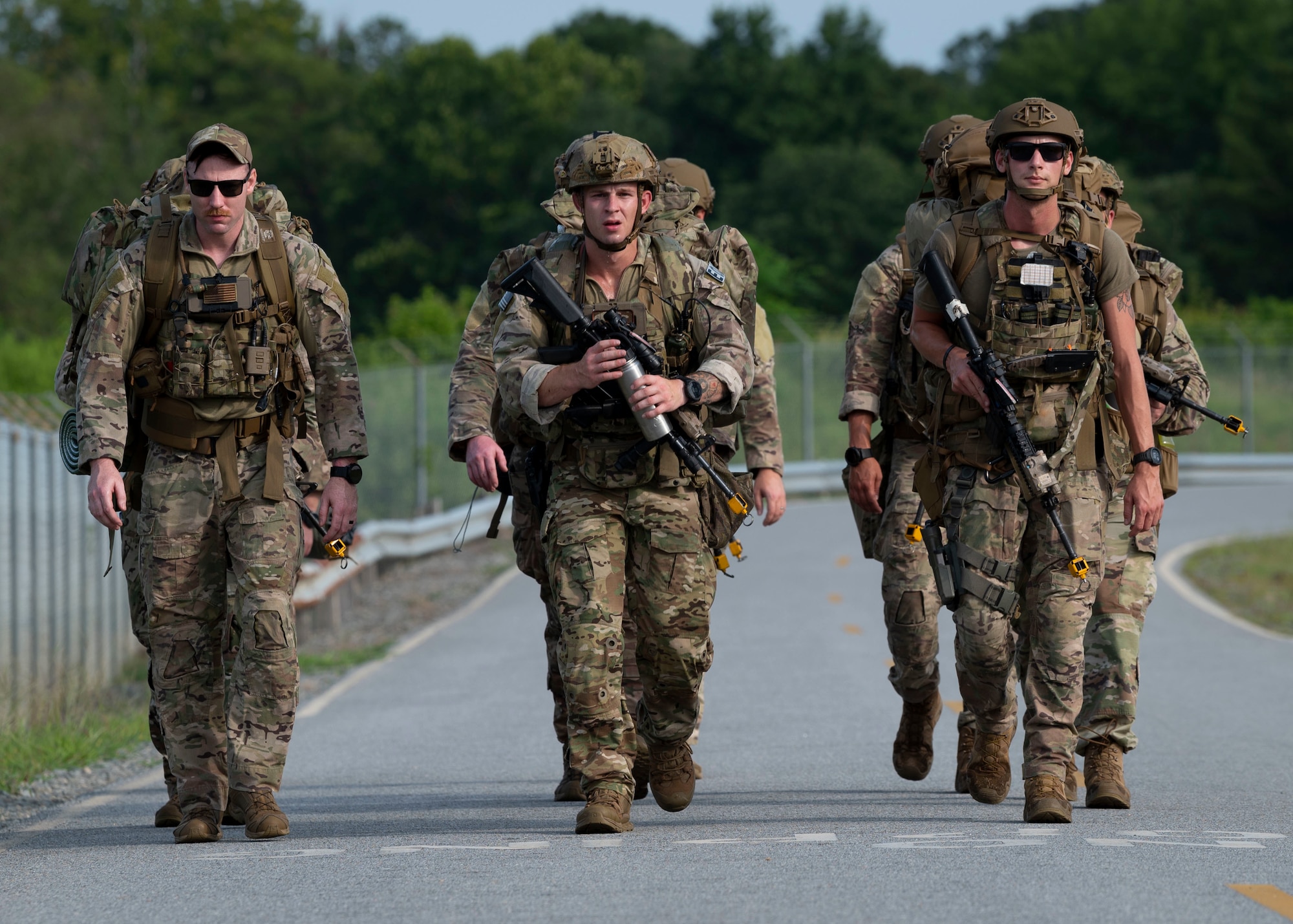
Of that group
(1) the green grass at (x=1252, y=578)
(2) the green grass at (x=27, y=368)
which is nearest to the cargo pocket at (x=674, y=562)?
(1) the green grass at (x=1252, y=578)

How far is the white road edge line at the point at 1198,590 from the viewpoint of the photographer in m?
16.2

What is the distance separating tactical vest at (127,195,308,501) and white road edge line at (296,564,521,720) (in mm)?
4432

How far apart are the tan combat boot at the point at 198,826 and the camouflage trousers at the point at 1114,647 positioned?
118 inches

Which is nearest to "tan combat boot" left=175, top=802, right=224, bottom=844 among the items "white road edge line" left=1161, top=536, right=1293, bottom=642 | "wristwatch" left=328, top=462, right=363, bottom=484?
"wristwatch" left=328, top=462, right=363, bottom=484

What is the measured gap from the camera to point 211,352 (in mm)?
7289

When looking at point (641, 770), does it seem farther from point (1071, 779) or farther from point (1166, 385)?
point (1166, 385)

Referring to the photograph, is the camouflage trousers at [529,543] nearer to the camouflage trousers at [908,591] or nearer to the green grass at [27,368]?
the camouflage trousers at [908,591]

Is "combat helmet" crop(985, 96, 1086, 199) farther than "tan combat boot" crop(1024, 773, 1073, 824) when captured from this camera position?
Yes

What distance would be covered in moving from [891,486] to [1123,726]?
1388mm

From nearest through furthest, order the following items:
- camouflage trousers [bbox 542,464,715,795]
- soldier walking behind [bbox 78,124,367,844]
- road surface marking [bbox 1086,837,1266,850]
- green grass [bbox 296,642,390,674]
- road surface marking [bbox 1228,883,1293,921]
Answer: road surface marking [bbox 1228,883,1293,921], road surface marking [bbox 1086,837,1266,850], camouflage trousers [bbox 542,464,715,795], soldier walking behind [bbox 78,124,367,844], green grass [bbox 296,642,390,674]

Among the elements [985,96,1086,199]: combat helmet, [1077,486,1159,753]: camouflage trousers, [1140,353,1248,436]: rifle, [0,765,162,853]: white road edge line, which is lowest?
[0,765,162,853]: white road edge line

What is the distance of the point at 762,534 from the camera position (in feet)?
79.2

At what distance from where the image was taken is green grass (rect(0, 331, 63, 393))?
25.0 meters

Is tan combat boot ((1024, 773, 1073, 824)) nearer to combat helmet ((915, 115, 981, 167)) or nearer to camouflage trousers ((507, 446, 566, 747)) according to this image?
camouflage trousers ((507, 446, 566, 747))
